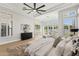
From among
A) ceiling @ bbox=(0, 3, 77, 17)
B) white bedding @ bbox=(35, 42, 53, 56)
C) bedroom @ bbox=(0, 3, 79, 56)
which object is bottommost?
white bedding @ bbox=(35, 42, 53, 56)

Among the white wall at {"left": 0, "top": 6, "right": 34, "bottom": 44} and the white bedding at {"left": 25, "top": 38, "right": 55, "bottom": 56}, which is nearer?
the white wall at {"left": 0, "top": 6, "right": 34, "bottom": 44}

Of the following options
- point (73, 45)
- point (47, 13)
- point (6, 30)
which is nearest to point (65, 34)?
point (73, 45)

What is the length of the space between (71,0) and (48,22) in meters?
0.66

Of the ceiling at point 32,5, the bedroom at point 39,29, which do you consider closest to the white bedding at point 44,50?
the bedroom at point 39,29

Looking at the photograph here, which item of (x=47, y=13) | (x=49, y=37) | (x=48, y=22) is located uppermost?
(x=47, y=13)

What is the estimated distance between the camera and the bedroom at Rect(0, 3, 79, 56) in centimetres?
202

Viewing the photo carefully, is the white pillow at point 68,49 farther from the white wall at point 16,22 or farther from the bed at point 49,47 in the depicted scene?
the white wall at point 16,22

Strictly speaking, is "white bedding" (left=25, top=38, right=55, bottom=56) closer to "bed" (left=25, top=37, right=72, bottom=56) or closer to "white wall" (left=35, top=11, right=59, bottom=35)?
"bed" (left=25, top=37, right=72, bottom=56)

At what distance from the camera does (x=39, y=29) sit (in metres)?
2.15

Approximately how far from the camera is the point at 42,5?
2.07 metres

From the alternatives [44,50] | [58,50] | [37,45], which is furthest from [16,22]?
[58,50]

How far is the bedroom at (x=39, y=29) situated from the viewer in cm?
202

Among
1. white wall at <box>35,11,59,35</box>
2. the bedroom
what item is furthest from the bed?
white wall at <box>35,11,59,35</box>

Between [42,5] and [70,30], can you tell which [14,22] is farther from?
[70,30]
